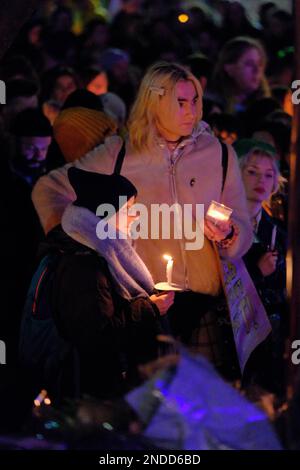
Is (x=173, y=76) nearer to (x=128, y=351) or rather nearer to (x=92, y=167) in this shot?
(x=92, y=167)

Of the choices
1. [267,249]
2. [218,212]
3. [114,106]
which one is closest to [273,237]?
[267,249]

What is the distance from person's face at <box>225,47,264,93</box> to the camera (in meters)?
11.3

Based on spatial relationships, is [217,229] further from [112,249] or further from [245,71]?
[245,71]

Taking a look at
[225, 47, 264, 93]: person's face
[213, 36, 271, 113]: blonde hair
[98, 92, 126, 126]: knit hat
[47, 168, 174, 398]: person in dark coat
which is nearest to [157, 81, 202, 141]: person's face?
[47, 168, 174, 398]: person in dark coat

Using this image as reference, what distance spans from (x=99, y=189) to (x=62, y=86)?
4887 mm

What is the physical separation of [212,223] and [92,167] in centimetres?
68

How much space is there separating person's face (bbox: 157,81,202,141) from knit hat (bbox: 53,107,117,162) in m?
0.60

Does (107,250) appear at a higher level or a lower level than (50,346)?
higher

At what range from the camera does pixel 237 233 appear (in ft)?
21.9

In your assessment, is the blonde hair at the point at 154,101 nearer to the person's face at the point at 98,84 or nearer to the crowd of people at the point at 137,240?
the crowd of people at the point at 137,240

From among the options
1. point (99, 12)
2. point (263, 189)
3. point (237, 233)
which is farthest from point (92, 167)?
point (99, 12)

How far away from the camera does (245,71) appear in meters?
11.3

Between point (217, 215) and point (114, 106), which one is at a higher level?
point (114, 106)

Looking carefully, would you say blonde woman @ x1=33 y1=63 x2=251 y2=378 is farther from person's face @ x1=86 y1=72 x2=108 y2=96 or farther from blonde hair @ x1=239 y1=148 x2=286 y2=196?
person's face @ x1=86 y1=72 x2=108 y2=96
